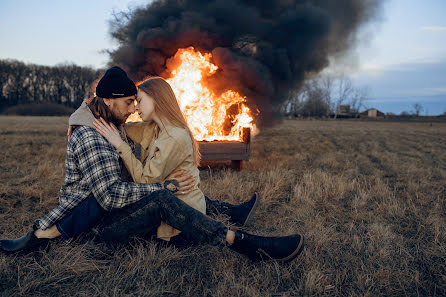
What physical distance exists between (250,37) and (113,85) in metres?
6.55

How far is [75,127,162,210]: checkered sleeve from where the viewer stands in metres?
2.42

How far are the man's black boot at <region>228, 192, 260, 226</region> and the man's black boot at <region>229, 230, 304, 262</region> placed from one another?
857mm

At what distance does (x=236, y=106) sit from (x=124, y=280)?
17.9 feet

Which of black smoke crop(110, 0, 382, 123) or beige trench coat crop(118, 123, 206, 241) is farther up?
black smoke crop(110, 0, 382, 123)

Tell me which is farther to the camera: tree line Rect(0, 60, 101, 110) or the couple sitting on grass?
tree line Rect(0, 60, 101, 110)

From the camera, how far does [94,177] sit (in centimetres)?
242

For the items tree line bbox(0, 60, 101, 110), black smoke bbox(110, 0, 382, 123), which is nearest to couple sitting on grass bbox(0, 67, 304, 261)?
black smoke bbox(110, 0, 382, 123)

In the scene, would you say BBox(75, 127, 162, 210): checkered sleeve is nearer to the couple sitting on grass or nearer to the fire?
the couple sitting on grass

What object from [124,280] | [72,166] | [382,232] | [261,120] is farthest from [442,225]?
[261,120]

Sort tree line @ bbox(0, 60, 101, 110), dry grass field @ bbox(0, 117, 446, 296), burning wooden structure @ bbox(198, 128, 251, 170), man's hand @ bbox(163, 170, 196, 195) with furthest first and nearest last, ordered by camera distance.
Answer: tree line @ bbox(0, 60, 101, 110) → burning wooden structure @ bbox(198, 128, 251, 170) → man's hand @ bbox(163, 170, 196, 195) → dry grass field @ bbox(0, 117, 446, 296)

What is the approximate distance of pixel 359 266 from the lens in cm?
267

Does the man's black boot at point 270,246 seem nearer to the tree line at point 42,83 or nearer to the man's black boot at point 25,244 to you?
the man's black boot at point 25,244

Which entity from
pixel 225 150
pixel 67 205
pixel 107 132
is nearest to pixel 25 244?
pixel 67 205

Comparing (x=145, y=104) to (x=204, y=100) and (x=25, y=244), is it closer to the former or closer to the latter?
(x=25, y=244)
